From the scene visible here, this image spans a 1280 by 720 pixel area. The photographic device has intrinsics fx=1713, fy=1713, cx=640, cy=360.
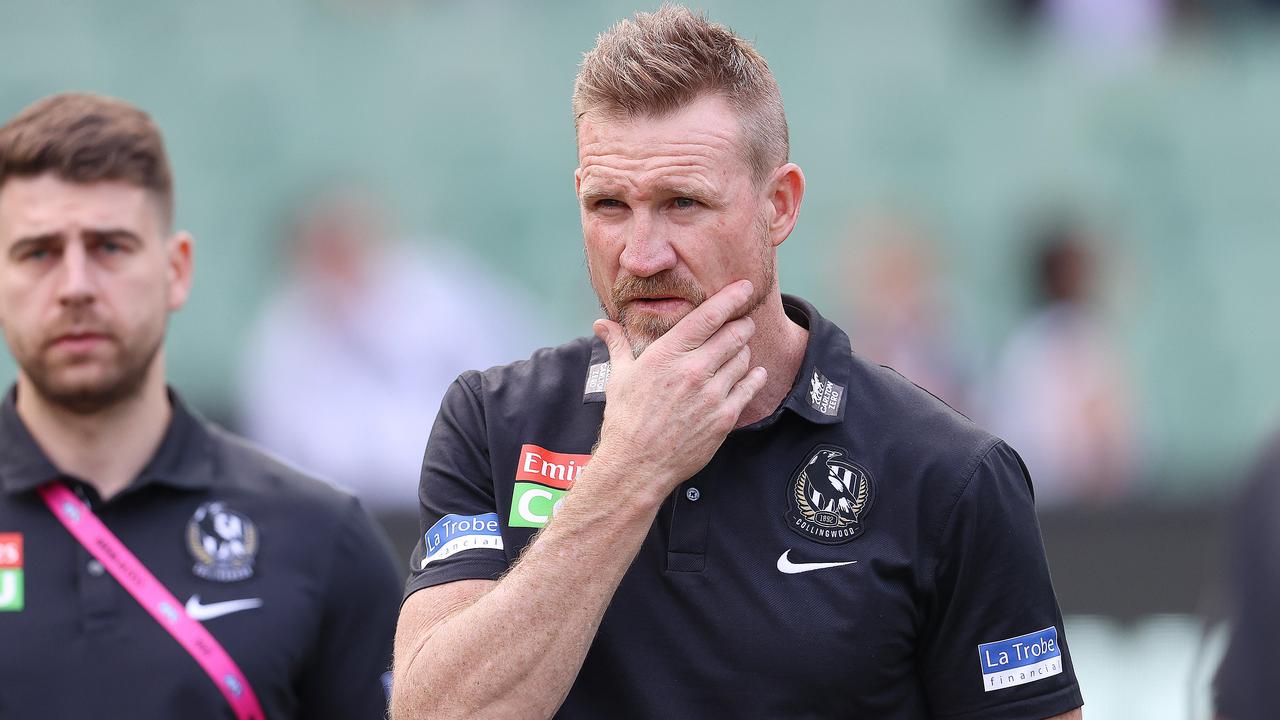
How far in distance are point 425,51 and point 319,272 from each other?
253 centimetres

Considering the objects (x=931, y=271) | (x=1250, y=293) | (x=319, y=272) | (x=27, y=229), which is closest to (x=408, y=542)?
(x=319, y=272)

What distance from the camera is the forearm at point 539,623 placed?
8.81 feet

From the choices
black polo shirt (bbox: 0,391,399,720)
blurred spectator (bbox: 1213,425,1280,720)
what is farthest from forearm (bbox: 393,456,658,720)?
black polo shirt (bbox: 0,391,399,720)

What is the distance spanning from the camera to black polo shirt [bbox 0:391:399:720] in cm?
356

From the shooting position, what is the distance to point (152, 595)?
146 inches

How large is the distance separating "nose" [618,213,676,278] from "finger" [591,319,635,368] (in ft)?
0.41

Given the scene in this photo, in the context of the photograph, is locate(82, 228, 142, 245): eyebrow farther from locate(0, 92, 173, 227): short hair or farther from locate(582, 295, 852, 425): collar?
locate(582, 295, 852, 425): collar

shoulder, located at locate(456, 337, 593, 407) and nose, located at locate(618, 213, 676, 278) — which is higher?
nose, located at locate(618, 213, 676, 278)

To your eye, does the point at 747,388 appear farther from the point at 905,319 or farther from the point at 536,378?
the point at 905,319

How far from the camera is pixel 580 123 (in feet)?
9.84

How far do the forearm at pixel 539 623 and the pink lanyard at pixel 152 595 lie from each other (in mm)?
990

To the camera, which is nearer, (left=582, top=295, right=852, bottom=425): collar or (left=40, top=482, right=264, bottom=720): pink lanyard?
(left=582, top=295, right=852, bottom=425): collar

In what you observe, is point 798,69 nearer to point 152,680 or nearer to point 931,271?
point 931,271

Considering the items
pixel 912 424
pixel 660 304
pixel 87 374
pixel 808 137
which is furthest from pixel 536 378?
pixel 808 137
